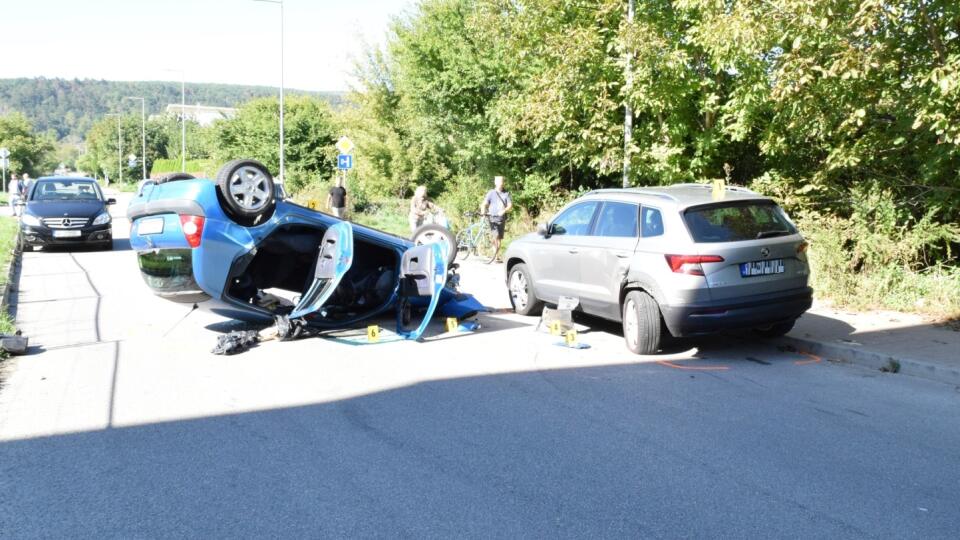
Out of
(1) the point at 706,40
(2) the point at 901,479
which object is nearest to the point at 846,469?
(2) the point at 901,479

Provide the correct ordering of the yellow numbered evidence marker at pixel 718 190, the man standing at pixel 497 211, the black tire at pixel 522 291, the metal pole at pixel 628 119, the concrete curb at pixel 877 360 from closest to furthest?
the concrete curb at pixel 877 360
the yellow numbered evidence marker at pixel 718 190
the black tire at pixel 522 291
the metal pole at pixel 628 119
the man standing at pixel 497 211

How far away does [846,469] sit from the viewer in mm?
4867

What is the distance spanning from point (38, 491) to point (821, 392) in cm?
582

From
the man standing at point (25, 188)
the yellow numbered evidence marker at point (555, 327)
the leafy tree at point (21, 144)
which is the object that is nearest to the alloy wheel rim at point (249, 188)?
the yellow numbered evidence marker at point (555, 327)

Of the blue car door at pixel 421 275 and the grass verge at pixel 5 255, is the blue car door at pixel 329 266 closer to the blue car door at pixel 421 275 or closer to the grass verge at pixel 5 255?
the blue car door at pixel 421 275

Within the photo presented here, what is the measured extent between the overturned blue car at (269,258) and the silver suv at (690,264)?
1884 millimetres

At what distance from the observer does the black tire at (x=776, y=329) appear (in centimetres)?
861

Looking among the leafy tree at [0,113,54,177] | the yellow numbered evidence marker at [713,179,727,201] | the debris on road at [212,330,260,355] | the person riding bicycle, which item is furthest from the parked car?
the leafy tree at [0,113,54,177]

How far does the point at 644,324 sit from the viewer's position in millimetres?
8086

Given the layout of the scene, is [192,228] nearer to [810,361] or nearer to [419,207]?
[810,361]

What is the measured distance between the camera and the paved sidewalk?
7469 millimetres

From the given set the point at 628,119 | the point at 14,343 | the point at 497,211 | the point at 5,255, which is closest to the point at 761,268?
the point at 628,119

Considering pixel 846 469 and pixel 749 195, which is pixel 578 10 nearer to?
pixel 749 195

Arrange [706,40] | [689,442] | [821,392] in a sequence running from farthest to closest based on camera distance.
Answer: [706,40]
[821,392]
[689,442]
